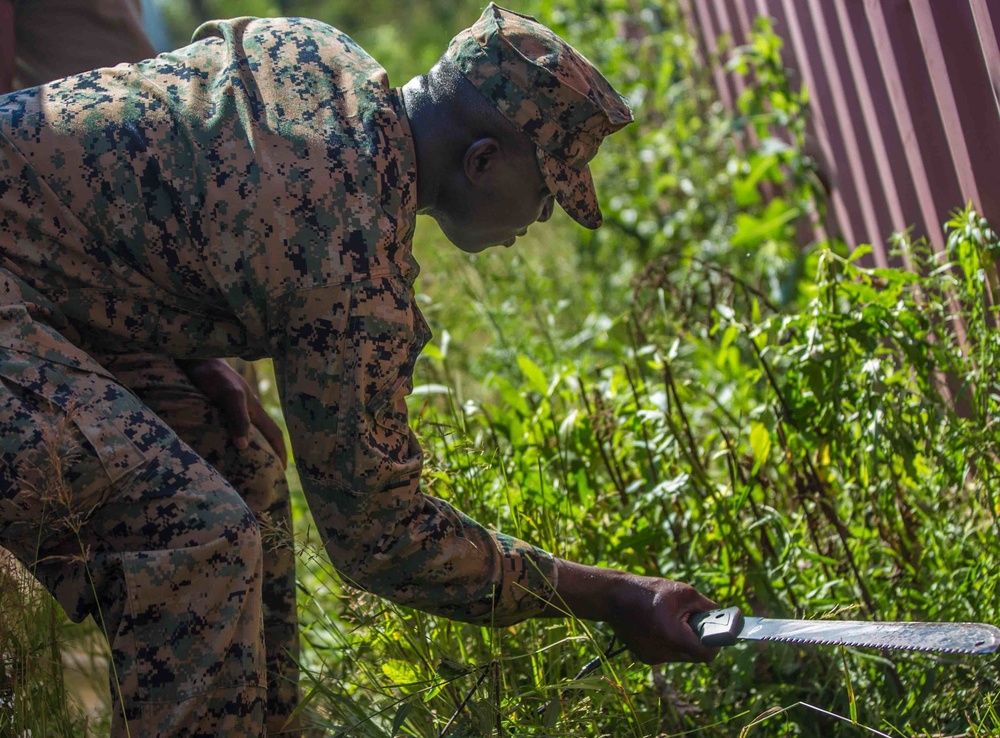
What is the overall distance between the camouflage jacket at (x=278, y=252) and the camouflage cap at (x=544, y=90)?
0.17m

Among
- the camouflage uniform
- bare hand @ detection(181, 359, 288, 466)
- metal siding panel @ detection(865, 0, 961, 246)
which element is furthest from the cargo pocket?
metal siding panel @ detection(865, 0, 961, 246)

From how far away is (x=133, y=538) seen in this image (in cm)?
174

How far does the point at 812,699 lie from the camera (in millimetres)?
2340

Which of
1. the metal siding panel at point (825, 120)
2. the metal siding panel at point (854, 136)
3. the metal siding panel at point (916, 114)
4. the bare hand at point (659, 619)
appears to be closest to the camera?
the bare hand at point (659, 619)

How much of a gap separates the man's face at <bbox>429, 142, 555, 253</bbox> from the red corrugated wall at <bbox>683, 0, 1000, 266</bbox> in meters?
1.18

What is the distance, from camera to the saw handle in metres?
1.84

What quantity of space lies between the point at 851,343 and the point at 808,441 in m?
0.26

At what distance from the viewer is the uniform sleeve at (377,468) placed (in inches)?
70.4

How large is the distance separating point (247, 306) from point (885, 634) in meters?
Result: 1.17

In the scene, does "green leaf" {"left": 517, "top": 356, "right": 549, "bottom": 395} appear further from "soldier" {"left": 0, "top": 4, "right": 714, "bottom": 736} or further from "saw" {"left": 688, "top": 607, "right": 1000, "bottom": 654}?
"saw" {"left": 688, "top": 607, "right": 1000, "bottom": 654}

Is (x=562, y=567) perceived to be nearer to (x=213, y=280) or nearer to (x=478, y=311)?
(x=213, y=280)

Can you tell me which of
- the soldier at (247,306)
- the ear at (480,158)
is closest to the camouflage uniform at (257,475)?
the soldier at (247,306)

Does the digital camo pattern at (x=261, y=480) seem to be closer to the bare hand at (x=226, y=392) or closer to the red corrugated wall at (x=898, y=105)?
the bare hand at (x=226, y=392)

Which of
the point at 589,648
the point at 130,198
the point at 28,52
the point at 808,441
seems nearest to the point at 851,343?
the point at 808,441
